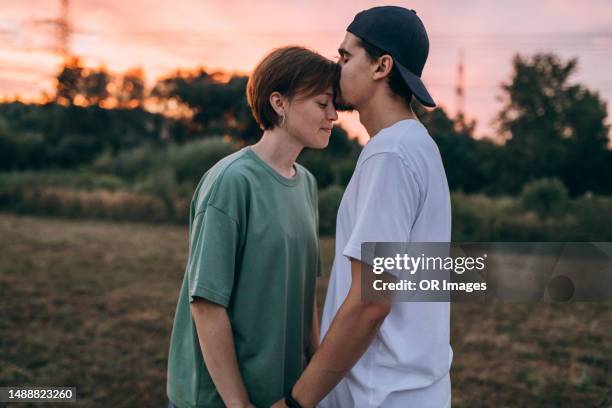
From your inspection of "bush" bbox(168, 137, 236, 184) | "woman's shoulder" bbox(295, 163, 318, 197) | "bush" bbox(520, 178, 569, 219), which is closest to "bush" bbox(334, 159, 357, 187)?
"bush" bbox(168, 137, 236, 184)

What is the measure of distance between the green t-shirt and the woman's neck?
5 cm

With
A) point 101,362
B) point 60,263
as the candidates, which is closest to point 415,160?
point 101,362

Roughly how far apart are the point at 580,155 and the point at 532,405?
2350 centimetres

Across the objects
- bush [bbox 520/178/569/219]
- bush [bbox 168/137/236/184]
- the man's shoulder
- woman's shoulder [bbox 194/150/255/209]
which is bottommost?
woman's shoulder [bbox 194/150/255/209]

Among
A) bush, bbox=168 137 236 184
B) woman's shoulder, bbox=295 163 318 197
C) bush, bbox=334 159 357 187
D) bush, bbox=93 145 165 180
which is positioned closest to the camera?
woman's shoulder, bbox=295 163 318 197

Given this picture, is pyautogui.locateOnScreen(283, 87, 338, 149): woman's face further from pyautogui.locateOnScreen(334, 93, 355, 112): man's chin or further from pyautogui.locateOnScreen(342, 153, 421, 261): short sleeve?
pyautogui.locateOnScreen(342, 153, 421, 261): short sleeve

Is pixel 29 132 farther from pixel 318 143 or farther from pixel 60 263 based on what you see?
pixel 318 143

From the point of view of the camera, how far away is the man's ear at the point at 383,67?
1.51 m

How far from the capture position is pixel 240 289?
1604 millimetres

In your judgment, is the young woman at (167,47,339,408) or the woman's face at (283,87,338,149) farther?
the woman's face at (283,87,338,149)

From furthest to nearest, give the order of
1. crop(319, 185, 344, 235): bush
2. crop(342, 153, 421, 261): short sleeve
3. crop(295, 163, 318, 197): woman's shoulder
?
crop(319, 185, 344, 235): bush → crop(295, 163, 318, 197): woman's shoulder → crop(342, 153, 421, 261): short sleeve

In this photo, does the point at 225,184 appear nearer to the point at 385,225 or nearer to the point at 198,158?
the point at 385,225

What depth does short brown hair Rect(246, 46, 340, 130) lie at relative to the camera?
168cm

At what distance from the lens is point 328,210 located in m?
15.9
